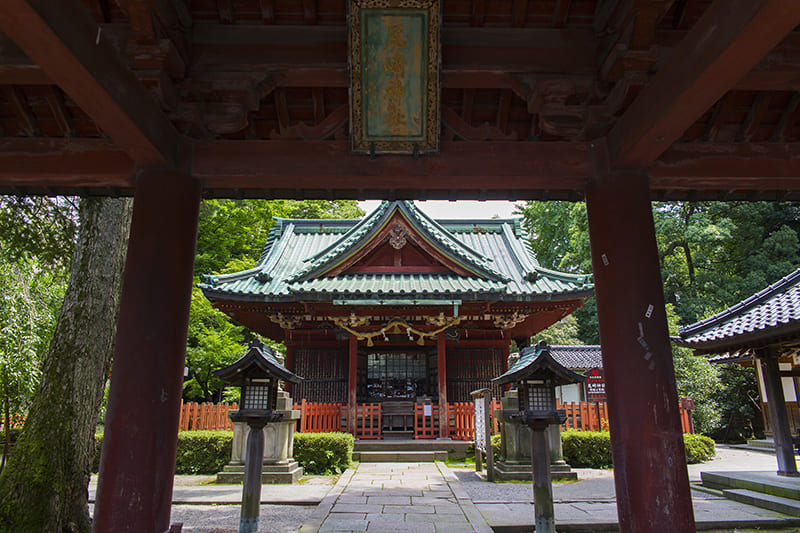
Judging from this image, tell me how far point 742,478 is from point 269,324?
1123 centimetres

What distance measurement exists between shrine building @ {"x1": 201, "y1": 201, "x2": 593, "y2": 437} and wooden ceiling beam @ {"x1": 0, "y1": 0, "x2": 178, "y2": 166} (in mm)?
7880

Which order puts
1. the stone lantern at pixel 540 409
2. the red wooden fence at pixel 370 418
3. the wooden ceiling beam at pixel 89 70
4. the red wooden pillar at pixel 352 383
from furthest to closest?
1. the red wooden pillar at pixel 352 383
2. the red wooden fence at pixel 370 418
3. the stone lantern at pixel 540 409
4. the wooden ceiling beam at pixel 89 70

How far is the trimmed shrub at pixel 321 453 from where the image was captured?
1043 centimetres

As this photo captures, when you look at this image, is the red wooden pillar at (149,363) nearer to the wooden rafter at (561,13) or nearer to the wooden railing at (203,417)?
the wooden rafter at (561,13)

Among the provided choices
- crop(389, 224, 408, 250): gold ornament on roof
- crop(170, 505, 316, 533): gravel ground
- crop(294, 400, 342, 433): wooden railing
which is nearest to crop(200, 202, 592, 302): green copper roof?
crop(389, 224, 408, 250): gold ornament on roof

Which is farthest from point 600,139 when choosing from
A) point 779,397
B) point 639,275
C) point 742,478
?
point 779,397

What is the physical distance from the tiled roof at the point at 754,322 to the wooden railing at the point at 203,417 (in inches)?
411

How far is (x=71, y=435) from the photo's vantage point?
5523 millimetres

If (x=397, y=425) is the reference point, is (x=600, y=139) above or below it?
above

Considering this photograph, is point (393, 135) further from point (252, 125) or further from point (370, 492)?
point (370, 492)

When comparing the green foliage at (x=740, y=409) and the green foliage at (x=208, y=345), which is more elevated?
the green foliage at (x=208, y=345)

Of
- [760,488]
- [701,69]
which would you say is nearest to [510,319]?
[760,488]

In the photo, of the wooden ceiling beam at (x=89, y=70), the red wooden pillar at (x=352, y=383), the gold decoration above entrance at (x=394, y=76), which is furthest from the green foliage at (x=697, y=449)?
the wooden ceiling beam at (x=89, y=70)

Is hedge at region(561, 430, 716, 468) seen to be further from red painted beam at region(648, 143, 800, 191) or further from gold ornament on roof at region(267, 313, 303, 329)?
red painted beam at region(648, 143, 800, 191)
